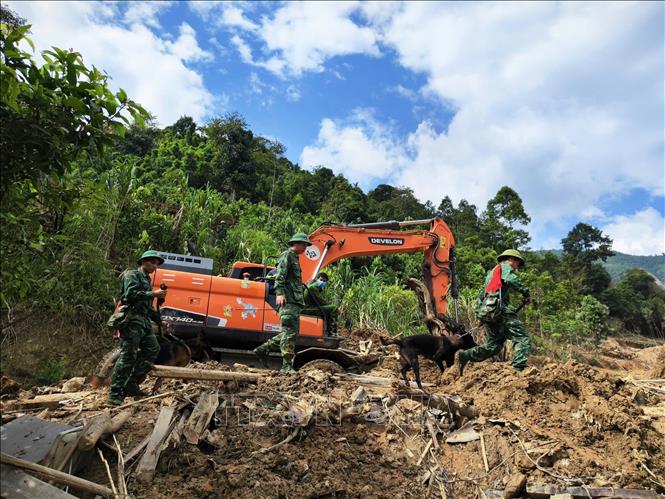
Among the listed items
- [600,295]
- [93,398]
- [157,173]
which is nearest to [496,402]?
[93,398]

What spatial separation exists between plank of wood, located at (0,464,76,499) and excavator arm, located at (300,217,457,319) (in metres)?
5.65

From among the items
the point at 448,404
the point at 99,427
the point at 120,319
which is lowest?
the point at 99,427

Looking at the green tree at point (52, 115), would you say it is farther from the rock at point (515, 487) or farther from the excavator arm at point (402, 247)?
the excavator arm at point (402, 247)

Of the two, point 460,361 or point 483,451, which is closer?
point 483,451

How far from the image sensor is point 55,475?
9.98ft

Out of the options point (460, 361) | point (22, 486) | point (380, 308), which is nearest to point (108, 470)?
point (22, 486)

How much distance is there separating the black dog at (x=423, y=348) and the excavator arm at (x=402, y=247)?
4.30ft

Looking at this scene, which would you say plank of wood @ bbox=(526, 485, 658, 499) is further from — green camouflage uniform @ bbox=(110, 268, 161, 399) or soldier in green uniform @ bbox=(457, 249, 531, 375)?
green camouflage uniform @ bbox=(110, 268, 161, 399)

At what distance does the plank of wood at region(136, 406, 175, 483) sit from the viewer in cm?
387

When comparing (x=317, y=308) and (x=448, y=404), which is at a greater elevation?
(x=317, y=308)

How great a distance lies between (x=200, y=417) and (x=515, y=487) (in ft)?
9.35

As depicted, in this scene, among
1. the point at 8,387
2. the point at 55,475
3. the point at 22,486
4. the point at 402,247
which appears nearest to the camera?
the point at 22,486

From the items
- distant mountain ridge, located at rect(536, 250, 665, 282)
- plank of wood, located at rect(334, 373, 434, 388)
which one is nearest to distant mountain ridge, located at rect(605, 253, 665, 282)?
distant mountain ridge, located at rect(536, 250, 665, 282)

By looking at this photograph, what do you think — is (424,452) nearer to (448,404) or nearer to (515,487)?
(448,404)
